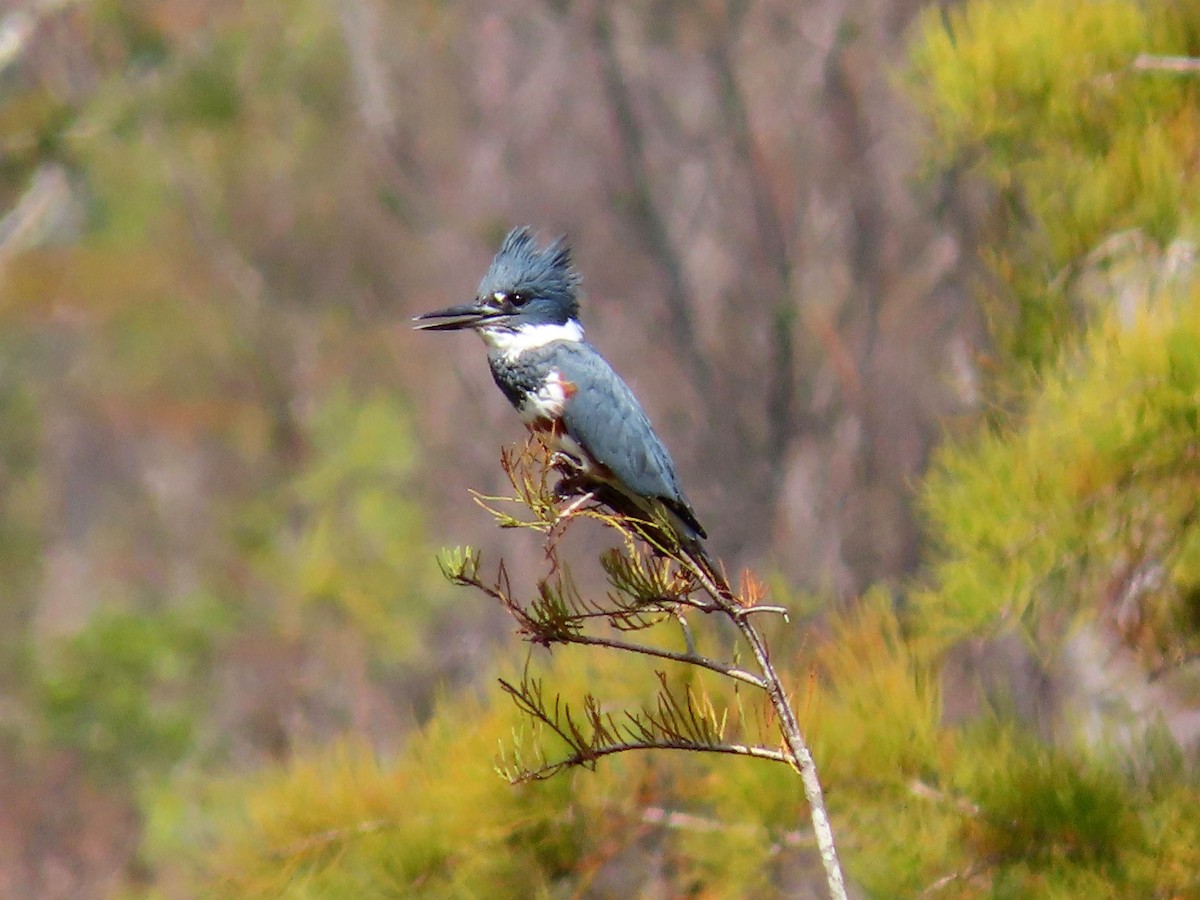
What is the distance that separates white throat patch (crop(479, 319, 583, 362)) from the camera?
2432mm

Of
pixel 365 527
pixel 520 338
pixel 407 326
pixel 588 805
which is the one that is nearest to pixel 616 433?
pixel 520 338

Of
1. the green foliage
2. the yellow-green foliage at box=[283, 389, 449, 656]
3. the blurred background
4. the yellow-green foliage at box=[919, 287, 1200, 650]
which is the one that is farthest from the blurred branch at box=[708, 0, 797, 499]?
the yellow-green foliage at box=[919, 287, 1200, 650]

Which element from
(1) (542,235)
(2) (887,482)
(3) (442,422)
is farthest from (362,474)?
(2) (887,482)

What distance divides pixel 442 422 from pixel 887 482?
9.35 feet

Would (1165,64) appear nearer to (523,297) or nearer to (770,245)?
(523,297)

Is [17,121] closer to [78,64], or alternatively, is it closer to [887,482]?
[78,64]

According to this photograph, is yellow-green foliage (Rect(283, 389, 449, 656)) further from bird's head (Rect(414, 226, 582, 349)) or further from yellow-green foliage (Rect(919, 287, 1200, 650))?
yellow-green foliage (Rect(919, 287, 1200, 650))

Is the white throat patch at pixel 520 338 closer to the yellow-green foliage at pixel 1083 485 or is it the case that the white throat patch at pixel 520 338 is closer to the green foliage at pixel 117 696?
the yellow-green foliage at pixel 1083 485

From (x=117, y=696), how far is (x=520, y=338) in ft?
12.7

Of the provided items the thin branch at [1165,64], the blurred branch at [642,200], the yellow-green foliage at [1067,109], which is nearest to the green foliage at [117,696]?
the blurred branch at [642,200]

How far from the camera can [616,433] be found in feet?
7.18

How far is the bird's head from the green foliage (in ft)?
12.1

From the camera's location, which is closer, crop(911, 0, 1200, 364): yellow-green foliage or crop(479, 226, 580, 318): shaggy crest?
crop(911, 0, 1200, 364): yellow-green foliage

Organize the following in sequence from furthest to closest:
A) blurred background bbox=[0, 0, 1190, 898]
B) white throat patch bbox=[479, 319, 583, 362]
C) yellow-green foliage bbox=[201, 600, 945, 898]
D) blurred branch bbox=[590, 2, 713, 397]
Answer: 1. blurred branch bbox=[590, 2, 713, 397]
2. blurred background bbox=[0, 0, 1190, 898]
3. white throat patch bbox=[479, 319, 583, 362]
4. yellow-green foliage bbox=[201, 600, 945, 898]
